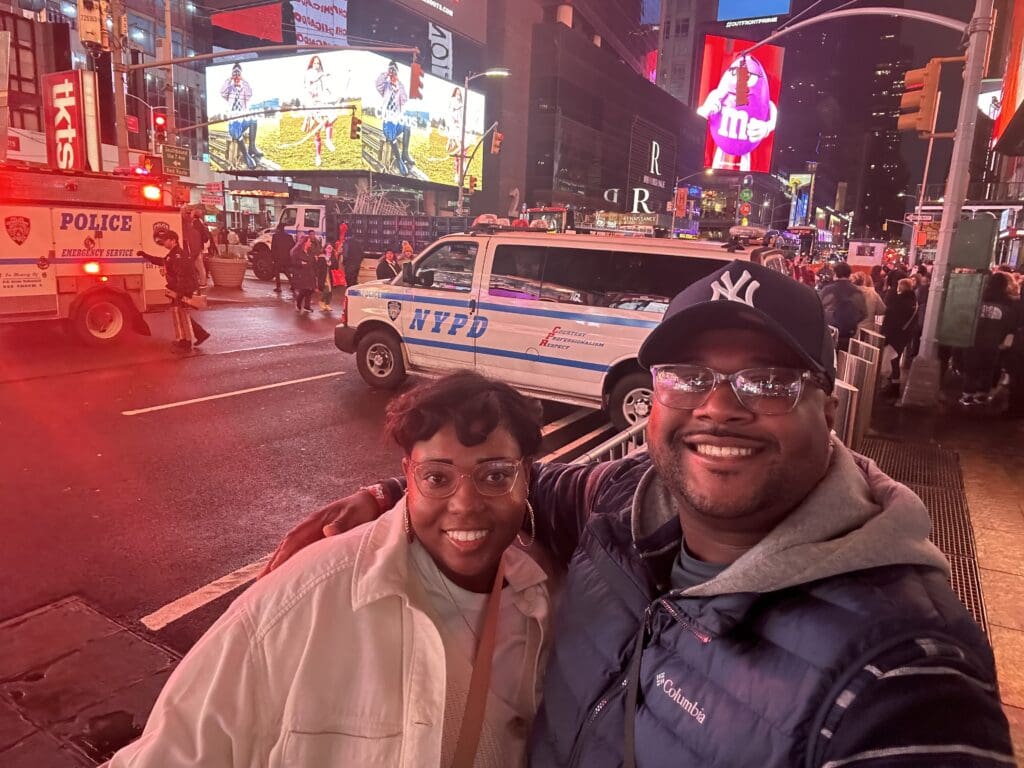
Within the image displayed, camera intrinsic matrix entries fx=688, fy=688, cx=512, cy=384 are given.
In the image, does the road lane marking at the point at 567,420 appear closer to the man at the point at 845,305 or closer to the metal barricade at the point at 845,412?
the metal barricade at the point at 845,412

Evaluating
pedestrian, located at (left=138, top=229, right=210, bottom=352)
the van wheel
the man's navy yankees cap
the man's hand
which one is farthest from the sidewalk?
pedestrian, located at (left=138, top=229, right=210, bottom=352)

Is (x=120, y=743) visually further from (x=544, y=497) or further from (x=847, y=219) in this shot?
(x=847, y=219)

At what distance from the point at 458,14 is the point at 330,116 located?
2376cm

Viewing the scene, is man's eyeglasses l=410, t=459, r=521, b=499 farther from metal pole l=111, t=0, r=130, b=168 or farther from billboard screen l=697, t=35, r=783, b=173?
billboard screen l=697, t=35, r=783, b=173

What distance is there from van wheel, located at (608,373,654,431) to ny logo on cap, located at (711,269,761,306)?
6.55 meters

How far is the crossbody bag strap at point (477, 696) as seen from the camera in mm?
1548

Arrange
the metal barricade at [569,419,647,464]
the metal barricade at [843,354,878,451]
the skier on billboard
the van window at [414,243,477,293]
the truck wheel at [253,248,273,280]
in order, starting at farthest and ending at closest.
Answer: the skier on billboard, the truck wheel at [253,248,273,280], the van window at [414,243,477,293], the metal barricade at [843,354,878,451], the metal barricade at [569,419,647,464]

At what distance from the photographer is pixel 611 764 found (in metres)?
1.43

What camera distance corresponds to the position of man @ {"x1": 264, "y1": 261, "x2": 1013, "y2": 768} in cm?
108

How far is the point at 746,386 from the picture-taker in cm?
159

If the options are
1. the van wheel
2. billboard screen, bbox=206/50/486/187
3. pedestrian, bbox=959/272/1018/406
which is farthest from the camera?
billboard screen, bbox=206/50/486/187

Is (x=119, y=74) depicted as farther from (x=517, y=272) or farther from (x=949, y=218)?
(x=949, y=218)

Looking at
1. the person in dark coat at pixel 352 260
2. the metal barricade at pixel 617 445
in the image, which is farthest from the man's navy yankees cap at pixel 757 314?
the person in dark coat at pixel 352 260

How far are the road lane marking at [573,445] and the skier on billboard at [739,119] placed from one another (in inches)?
1921
